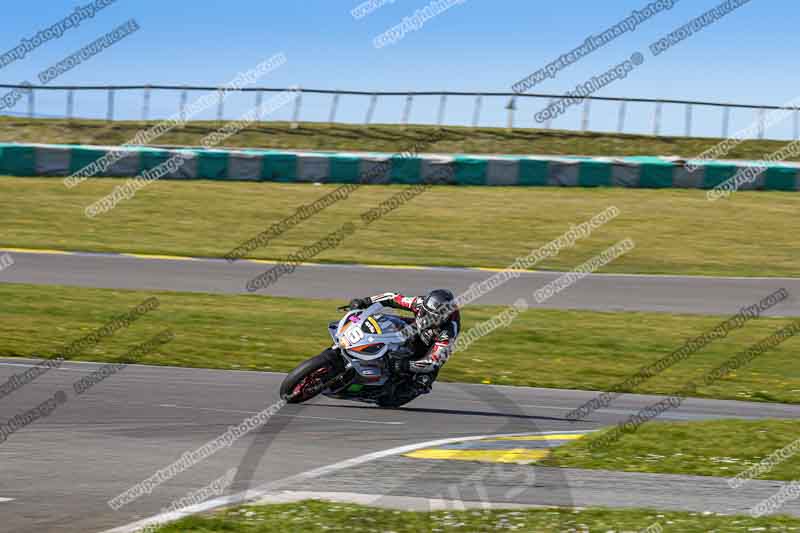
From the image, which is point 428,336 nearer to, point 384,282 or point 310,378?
point 310,378

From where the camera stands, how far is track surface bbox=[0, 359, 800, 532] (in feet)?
27.7

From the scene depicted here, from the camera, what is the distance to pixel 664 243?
27.7 meters

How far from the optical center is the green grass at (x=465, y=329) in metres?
15.3

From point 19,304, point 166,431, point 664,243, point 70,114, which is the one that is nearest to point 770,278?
point 664,243

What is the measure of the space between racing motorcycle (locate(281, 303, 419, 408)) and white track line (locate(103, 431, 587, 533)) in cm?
127

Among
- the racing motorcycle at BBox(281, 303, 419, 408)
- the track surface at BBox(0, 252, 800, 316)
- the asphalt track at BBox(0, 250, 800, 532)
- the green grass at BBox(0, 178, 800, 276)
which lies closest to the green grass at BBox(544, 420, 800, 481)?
the asphalt track at BBox(0, 250, 800, 532)

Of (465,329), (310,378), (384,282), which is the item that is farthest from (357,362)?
(384,282)

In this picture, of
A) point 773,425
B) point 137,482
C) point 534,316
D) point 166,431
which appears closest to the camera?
point 137,482

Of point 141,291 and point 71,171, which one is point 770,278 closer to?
point 141,291

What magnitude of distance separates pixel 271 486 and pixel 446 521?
1.55m

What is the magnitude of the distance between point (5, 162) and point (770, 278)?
1953 cm

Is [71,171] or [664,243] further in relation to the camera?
[71,171]

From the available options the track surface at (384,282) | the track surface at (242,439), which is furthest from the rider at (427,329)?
the track surface at (384,282)

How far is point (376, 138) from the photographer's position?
38906 mm
